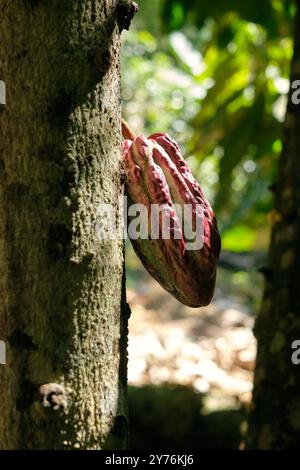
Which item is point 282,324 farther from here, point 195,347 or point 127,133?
point 195,347

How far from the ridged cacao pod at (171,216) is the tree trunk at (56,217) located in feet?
0.25

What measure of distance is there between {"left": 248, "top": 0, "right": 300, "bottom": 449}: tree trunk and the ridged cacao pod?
597 mm

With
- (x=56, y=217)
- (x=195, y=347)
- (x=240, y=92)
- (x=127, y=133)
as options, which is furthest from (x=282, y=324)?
(x=195, y=347)

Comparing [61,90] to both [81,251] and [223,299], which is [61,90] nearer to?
[81,251]

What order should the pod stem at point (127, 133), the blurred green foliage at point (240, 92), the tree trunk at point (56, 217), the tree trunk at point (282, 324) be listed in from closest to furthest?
the tree trunk at point (56, 217), the pod stem at point (127, 133), the tree trunk at point (282, 324), the blurred green foliage at point (240, 92)

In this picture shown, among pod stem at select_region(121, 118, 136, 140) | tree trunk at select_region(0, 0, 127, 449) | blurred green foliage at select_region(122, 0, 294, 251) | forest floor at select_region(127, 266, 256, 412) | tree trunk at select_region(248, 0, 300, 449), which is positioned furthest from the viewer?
forest floor at select_region(127, 266, 256, 412)

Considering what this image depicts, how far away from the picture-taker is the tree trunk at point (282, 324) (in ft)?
4.63

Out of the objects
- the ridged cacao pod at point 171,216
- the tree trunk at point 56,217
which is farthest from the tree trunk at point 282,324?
the tree trunk at point 56,217

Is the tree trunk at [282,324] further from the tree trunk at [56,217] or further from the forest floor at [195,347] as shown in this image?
the forest floor at [195,347]

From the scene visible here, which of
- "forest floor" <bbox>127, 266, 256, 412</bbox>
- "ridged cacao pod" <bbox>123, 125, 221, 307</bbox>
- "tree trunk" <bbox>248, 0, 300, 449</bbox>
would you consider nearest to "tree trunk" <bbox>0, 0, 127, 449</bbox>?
"ridged cacao pod" <bbox>123, 125, 221, 307</bbox>

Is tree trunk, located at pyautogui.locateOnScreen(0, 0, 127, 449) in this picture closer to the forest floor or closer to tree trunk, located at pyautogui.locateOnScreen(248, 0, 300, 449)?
tree trunk, located at pyautogui.locateOnScreen(248, 0, 300, 449)

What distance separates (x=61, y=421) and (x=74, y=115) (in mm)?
337

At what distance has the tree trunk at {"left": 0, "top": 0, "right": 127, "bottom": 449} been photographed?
0.75 metres

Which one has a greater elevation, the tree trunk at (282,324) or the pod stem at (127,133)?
the pod stem at (127,133)
